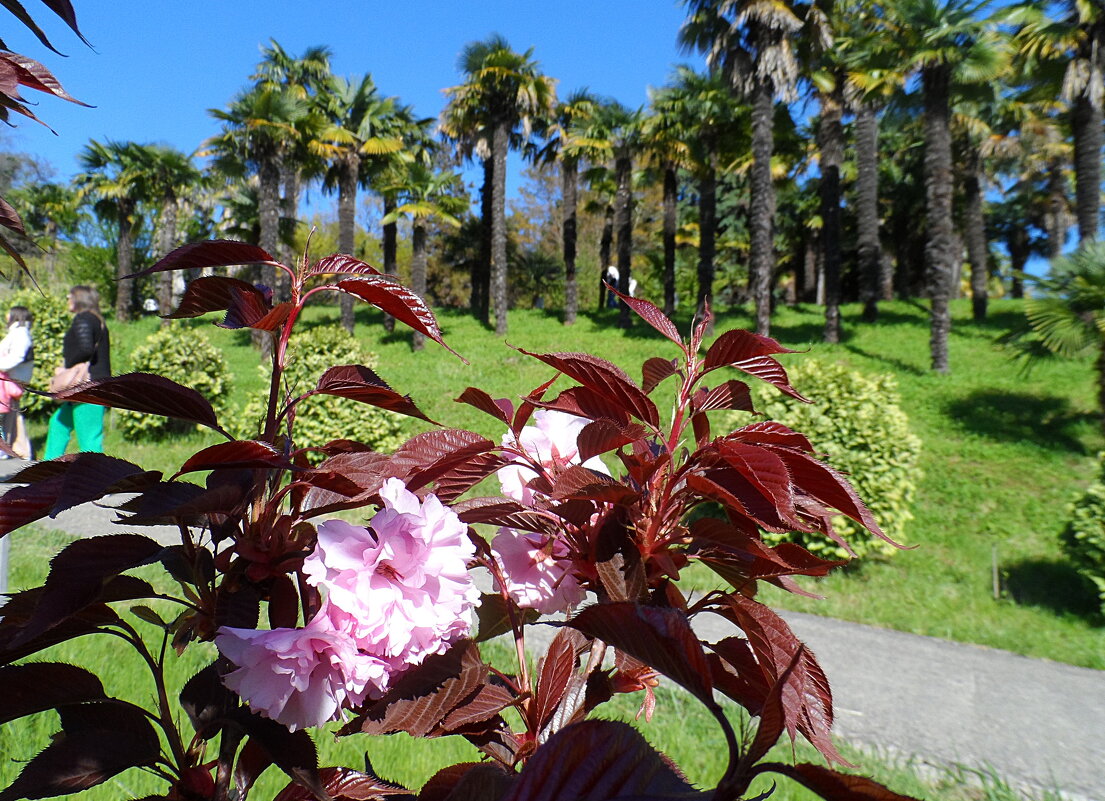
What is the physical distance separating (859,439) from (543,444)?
18.6ft

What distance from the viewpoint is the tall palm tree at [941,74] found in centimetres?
1166

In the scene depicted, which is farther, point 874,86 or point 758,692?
point 874,86

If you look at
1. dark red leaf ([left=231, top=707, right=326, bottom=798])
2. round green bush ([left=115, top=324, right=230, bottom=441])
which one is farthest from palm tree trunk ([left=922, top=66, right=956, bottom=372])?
dark red leaf ([left=231, top=707, right=326, bottom=798])

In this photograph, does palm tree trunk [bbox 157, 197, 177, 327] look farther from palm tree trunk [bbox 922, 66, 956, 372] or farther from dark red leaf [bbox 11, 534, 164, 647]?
dark red leaf [bbox 11, 534, 164, 647]

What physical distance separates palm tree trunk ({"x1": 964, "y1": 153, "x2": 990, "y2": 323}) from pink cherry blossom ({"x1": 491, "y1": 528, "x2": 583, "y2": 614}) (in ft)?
56.4

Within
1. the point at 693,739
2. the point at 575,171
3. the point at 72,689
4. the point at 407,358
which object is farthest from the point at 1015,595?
the point at 575,171

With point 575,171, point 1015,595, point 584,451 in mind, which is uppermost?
point 575,171

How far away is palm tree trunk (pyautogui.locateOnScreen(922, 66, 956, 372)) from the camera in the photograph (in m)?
11.7

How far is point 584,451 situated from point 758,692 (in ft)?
0.90

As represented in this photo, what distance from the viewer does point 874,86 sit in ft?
43.5

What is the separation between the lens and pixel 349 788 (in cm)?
81

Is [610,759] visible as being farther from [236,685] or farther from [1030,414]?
[1030,414]

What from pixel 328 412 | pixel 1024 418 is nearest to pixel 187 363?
pixel 328 412

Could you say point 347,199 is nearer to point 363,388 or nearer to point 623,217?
point 623,217
